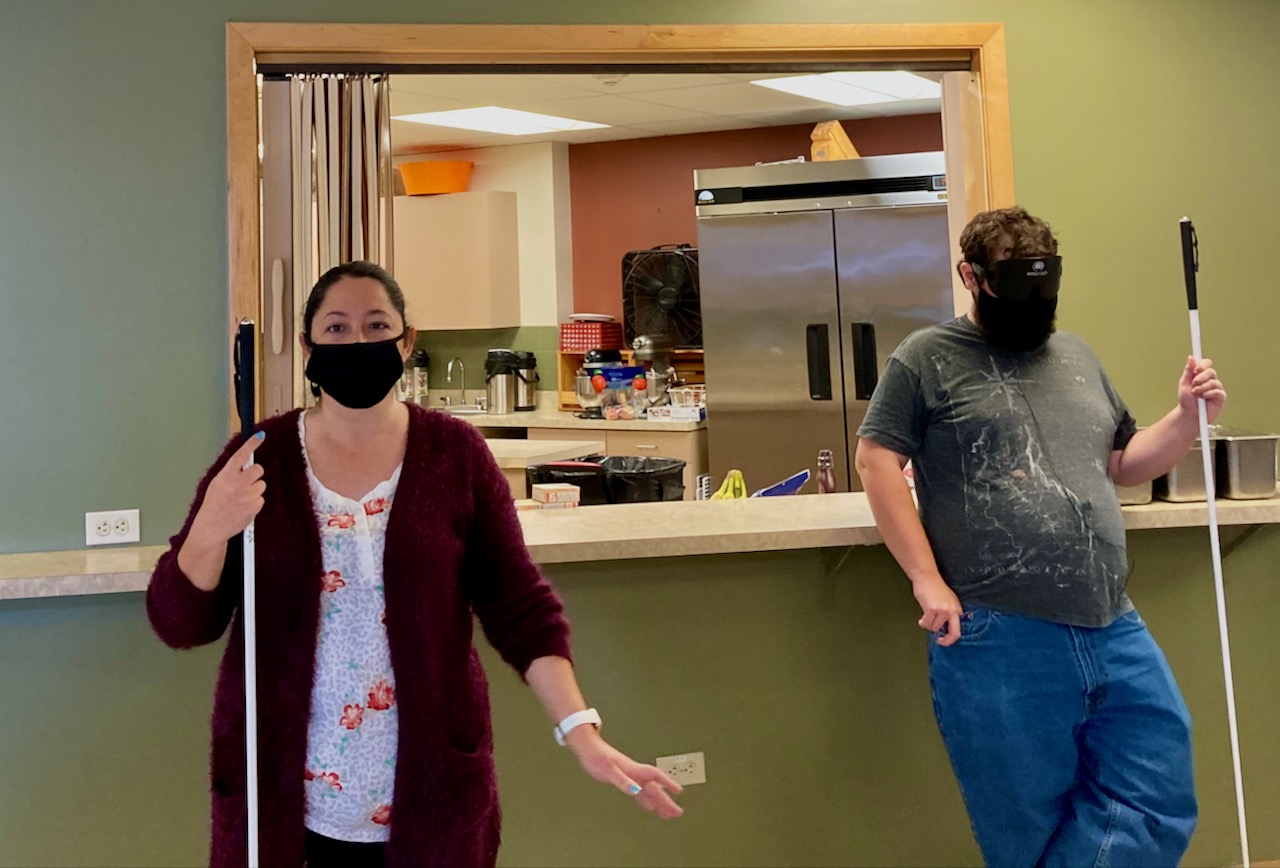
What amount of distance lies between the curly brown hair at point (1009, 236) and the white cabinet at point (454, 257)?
4.16m

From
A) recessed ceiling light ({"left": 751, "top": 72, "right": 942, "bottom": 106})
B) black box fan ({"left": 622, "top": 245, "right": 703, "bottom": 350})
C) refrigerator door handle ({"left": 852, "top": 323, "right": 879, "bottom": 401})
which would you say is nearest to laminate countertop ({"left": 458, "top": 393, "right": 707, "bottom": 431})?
black box fan ({"left": 622, "top": 245, "right": 703, "bottom": 350})

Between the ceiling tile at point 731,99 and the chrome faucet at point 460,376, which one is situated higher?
the ceiling tile at point 731,99

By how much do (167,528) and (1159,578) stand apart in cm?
227

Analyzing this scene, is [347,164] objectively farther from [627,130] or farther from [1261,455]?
[627,130]

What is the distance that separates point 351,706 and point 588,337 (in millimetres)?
4550

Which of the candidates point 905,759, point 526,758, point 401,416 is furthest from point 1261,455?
point 401,416

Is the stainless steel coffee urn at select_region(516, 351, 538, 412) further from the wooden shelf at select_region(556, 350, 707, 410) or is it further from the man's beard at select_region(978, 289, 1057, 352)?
the man's beard at select_region(978, 289, 1057, 352)

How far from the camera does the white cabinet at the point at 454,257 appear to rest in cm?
584

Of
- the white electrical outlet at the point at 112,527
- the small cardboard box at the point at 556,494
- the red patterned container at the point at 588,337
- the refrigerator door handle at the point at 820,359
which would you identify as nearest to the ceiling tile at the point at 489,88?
the red patterned container at the point at 588,337

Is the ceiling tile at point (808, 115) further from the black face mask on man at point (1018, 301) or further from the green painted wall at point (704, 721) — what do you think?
the black face mask on man at point (1018, 301)

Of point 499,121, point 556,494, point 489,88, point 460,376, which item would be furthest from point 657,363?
point 556,494

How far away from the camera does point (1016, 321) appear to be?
A: 191 centimetres

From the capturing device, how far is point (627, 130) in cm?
575

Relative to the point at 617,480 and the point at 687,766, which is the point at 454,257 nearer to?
the point at 617,480
